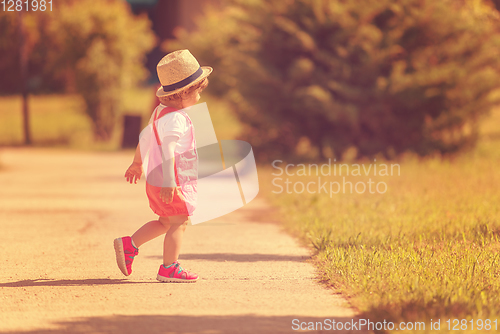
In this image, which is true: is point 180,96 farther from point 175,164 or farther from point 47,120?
point 47,120

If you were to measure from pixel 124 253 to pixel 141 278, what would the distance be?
263mm

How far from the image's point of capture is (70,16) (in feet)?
64.5

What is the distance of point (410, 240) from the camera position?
6246 millimetres

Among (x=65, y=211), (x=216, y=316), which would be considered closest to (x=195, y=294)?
(x=216, y=316)

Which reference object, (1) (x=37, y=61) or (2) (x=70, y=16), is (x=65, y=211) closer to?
(2) (x=70, y=16)

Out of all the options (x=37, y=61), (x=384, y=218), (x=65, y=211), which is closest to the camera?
(x=384, y=218)

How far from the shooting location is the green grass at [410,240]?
4199 mm

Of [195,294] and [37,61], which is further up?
[195,294]

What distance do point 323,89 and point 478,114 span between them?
10.7 ft

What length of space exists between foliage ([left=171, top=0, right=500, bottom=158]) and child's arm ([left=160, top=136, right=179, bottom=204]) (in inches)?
338

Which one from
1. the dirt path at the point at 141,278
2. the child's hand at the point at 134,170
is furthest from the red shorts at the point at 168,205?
the dirt path at the point at 141,278

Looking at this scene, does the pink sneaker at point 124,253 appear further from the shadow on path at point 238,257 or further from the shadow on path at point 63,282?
the shadow on path at point 238,257

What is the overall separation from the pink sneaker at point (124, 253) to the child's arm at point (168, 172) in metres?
0.58

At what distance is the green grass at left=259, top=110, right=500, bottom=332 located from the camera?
4.20 meters
